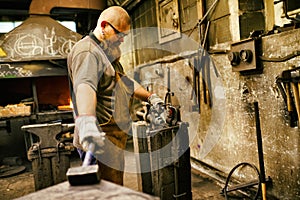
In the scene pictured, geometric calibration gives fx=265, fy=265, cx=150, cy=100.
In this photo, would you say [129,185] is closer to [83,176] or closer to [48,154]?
[48,154]

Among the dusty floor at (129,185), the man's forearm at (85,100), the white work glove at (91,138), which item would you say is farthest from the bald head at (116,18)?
the dusty floor at (129,185)

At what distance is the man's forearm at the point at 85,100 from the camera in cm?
175

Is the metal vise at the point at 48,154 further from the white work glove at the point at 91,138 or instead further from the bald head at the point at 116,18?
the white work glove at the point at 91,138

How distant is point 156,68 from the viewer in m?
5.66

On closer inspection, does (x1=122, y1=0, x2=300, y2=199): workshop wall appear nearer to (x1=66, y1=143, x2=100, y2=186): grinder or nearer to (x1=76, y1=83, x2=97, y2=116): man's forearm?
(x1=76, y1=83, x2=97, y2=116): man's forearm

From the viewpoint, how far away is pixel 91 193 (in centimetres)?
122

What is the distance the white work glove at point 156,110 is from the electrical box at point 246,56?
1056 millimetres

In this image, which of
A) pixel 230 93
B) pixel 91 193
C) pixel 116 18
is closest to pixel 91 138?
pixel 91 193

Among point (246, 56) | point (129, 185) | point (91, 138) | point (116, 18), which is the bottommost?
point (129, 185)

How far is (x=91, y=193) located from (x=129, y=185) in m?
2.99

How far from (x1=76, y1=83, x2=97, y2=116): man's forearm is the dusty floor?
2234 mm

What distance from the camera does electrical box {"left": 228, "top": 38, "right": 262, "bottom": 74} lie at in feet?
9.50

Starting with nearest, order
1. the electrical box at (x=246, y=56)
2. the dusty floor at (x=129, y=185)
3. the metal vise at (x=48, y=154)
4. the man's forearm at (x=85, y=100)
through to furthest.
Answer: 1. the man's forearm at (x=85, y=100)
2. the electrical box at (x=246, y=56)
3. the metal vise at (x=48, y=154)
4. the dusty floor at (x=129, y=185)

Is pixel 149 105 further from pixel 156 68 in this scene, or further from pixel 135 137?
pixel 156 68
